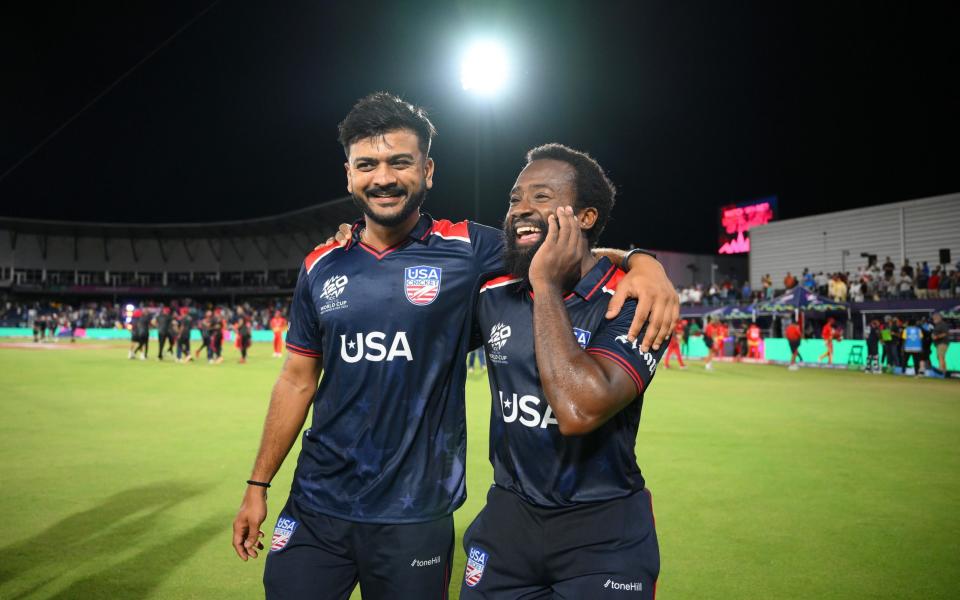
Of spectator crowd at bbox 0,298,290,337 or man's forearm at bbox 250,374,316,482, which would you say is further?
spectator crowd at bbox 0,298,290,337

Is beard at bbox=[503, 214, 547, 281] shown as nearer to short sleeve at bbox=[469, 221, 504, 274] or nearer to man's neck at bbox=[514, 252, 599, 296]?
man's neck at bbox=[514, 252, 599, 296]

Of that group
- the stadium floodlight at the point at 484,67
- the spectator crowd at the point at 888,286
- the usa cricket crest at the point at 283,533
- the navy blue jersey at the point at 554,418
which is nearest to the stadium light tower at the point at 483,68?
the stadium floodlight at the point at 484,67

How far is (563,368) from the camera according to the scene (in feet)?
6.83

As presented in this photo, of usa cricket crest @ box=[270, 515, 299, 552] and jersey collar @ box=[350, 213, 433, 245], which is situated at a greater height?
jersey collar @ box=[350, 213, 433, 245]

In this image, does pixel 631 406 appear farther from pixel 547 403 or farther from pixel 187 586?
pixel 187 586

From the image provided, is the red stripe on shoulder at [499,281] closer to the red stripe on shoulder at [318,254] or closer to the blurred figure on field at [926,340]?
the red stripe on shoulder at [318,254]

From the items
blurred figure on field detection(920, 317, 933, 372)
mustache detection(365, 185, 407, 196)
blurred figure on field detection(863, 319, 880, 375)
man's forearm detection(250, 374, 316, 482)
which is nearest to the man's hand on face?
mustache detection(365, 185, 407, 196)

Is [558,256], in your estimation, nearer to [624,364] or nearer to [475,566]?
[624,364]

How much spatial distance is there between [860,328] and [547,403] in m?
35.4

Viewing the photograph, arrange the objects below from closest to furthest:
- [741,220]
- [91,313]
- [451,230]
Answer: [451,230] → [91,313] → [741,220]

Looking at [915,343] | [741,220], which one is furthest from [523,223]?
[741,220]

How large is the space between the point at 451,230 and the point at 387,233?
0.30m

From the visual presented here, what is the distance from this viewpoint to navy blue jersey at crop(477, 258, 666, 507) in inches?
88.4

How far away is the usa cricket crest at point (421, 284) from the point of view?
263cm
